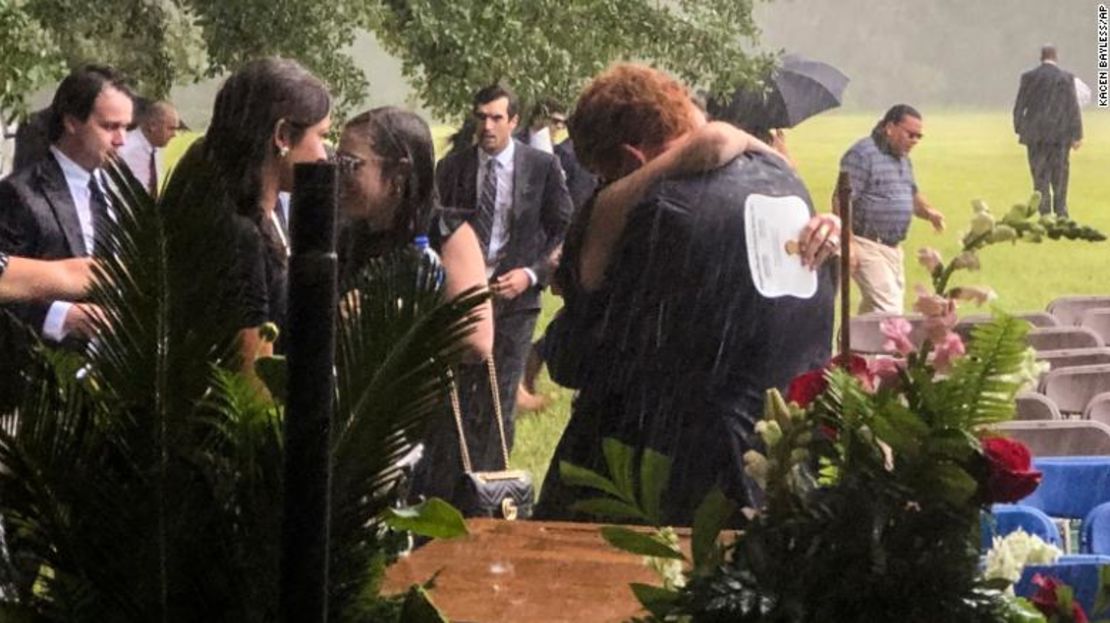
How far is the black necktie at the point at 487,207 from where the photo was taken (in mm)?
2791

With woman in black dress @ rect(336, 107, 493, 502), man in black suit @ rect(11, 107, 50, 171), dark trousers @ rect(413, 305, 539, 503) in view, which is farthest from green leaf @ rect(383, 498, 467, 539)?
man in black suit @ rect(11, 107, 50, 171)

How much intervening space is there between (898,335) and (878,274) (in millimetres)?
2359

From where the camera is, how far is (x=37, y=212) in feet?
6.95

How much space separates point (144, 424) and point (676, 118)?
1057 mm

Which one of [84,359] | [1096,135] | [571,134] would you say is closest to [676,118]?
[571,134]

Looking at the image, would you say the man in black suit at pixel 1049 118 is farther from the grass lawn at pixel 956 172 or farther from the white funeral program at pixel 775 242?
the white funeral program at pixel 775 242

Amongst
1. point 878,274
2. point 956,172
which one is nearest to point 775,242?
point 956,172

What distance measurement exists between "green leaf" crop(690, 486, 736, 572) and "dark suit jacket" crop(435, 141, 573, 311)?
5.68 feet

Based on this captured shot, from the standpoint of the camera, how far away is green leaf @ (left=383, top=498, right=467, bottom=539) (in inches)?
37.4

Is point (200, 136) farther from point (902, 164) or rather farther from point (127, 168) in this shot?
point (902, 164)

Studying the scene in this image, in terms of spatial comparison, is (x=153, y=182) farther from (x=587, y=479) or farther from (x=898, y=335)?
(x=898, y=335)

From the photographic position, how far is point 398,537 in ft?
3.07

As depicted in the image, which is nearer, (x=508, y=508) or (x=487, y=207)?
(x=508, y=508)

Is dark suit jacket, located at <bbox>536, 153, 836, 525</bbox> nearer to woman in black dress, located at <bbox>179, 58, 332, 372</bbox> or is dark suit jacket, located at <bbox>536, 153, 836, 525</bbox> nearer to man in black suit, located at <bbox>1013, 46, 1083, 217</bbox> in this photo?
woman in black dress, located at <bbox>179, 58, 332, 372</bbox>
